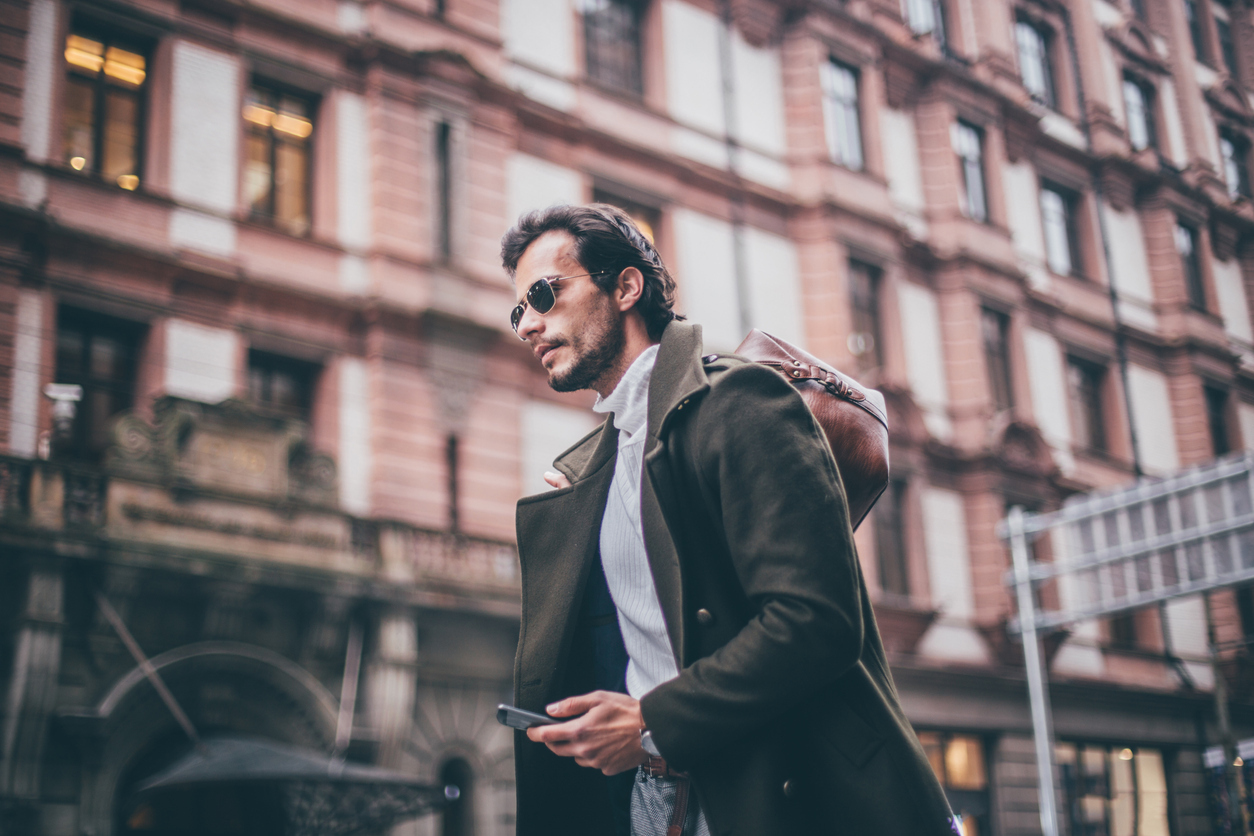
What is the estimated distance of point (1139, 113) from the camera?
104 feet

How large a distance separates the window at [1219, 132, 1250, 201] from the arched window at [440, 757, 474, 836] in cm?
2489

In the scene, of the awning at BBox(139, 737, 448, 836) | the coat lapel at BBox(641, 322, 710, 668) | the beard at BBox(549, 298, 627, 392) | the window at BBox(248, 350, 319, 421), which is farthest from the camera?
the window at BBox(248, 350, 319, 421)

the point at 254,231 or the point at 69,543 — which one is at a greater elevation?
the point at 254,231

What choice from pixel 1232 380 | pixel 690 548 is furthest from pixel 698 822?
pixel 1232 380

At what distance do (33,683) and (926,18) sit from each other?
2226 cm

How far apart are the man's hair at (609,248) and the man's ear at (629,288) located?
0.4 inches

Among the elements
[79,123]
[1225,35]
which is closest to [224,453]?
[79,123]

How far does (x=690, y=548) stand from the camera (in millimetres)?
2283

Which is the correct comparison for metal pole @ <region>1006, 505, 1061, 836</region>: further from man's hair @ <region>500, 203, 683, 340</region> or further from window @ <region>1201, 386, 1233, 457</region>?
man's hair @ <region>500, 203, 683, 340</region>

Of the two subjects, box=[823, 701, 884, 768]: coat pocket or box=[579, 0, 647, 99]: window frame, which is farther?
box=[579, 0, 647, 99]: window frame

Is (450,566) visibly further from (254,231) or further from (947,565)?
(947,565)

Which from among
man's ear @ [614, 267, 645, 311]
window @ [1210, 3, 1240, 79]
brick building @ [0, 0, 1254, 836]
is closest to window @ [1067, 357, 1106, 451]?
brick building @ [0, 0, 1254, 836]

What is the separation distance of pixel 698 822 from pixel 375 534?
1393 cm

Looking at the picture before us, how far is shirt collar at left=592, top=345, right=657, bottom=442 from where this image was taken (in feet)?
8.68
